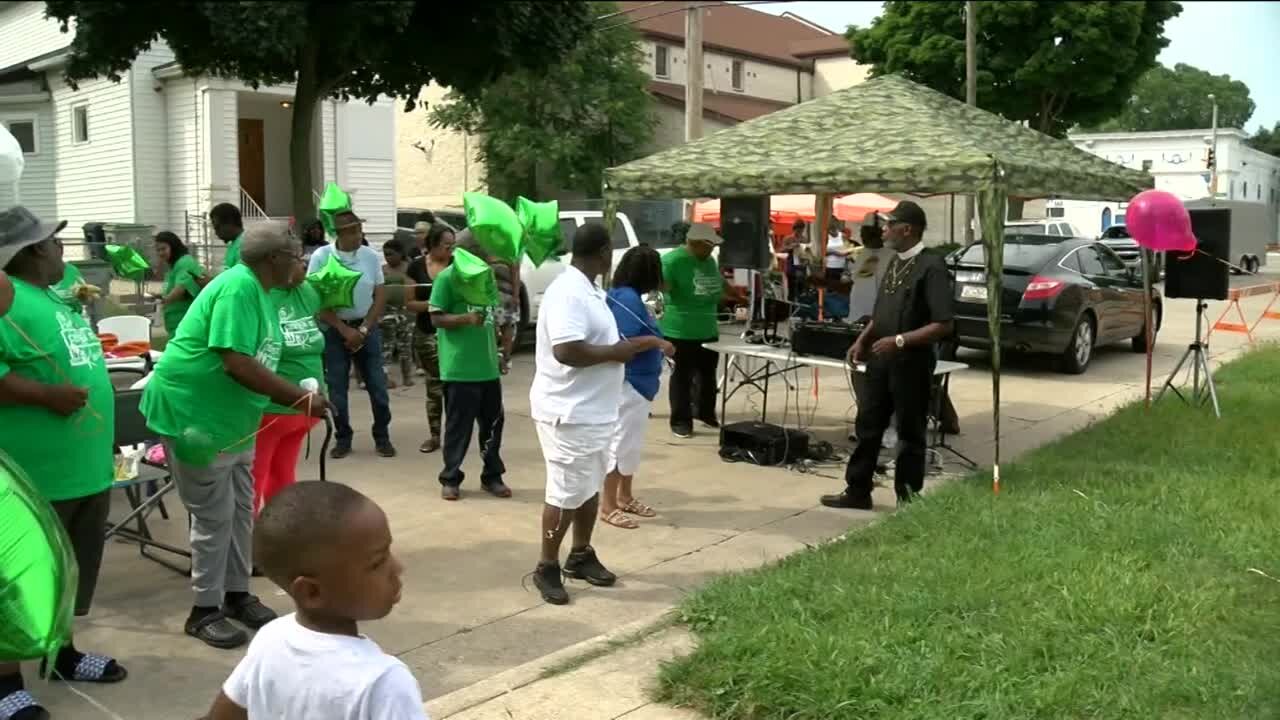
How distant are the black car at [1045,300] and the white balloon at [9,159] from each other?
10.0 meters

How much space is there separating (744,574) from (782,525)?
4.35 ft

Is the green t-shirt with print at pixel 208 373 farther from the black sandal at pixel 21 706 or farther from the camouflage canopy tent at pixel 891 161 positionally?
the camouflage canopy tent at pixel 891 161

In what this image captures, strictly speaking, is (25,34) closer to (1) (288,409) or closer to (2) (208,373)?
(1) (288,409)

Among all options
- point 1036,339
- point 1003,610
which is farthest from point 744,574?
point 1036,339

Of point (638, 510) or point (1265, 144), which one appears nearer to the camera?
point (638, 510)

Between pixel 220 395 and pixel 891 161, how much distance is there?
460 cm

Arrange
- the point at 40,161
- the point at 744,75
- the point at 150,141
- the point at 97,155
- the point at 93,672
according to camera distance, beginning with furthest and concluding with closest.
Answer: the point at 744,75 → the point at 40,161 → the point at 97,155 → the point at 150,141 → the point at 93,672

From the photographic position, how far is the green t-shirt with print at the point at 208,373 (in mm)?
4523

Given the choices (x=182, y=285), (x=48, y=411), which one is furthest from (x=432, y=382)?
(x=48, y=411)

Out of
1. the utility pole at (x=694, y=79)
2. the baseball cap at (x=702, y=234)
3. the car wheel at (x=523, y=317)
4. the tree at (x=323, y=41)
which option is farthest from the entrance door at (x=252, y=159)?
the baseball cap at (x=702, y=234)

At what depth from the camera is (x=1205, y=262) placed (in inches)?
388

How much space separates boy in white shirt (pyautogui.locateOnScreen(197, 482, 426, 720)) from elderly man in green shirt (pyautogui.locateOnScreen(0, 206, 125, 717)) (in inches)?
93.2

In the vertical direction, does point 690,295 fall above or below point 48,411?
above

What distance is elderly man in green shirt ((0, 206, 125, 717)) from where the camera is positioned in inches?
154
